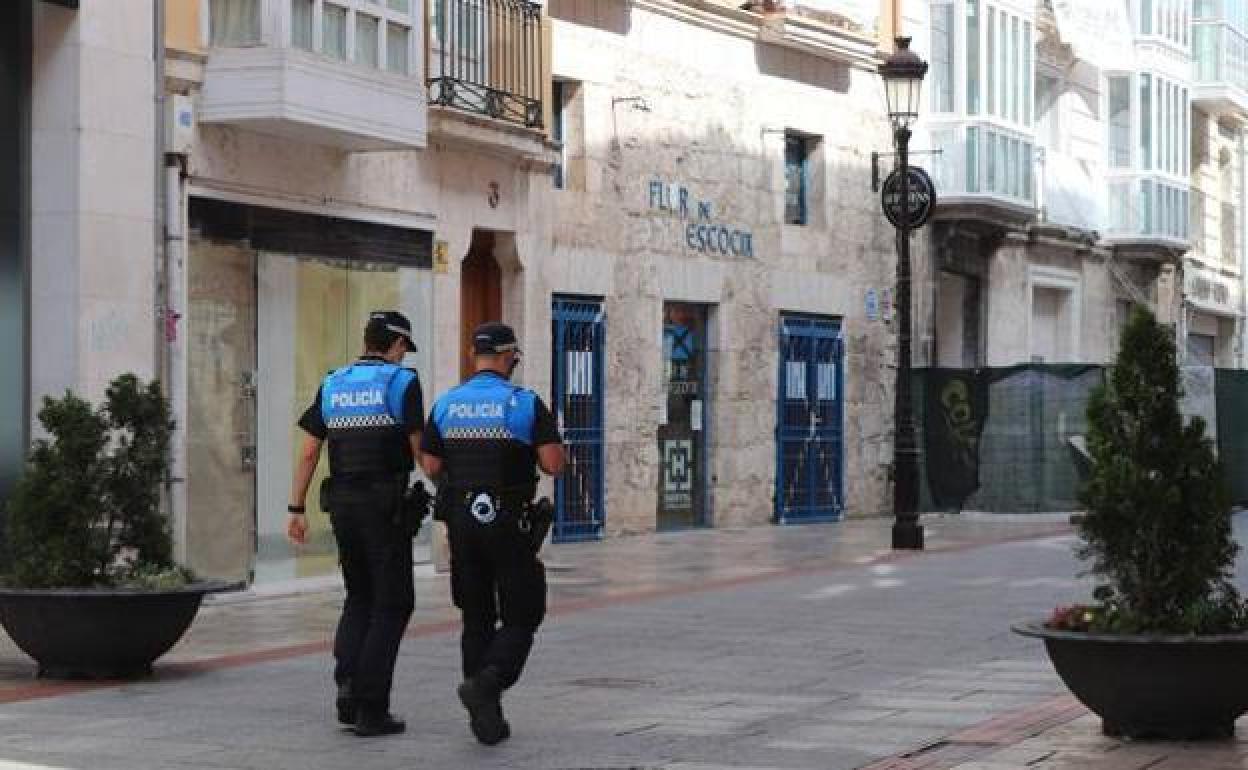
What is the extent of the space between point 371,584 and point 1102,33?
29905 mm

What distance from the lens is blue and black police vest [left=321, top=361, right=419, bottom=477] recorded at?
33.2ft

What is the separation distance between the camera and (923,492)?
30.6 metres

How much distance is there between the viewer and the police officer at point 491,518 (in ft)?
31.5

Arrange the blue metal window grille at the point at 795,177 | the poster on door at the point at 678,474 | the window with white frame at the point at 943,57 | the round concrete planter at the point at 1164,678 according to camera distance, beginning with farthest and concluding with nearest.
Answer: the window with white frame at the point at 943,57 → the blue metal window grille at the point at 795,177 → the poster on door at the point at 678,474 → the round concrete planter at the point at 1164,678

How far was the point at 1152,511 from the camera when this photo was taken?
9609mm

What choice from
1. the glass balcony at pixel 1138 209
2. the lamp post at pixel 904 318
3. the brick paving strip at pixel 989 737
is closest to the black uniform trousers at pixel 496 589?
the brick paving strip at pixel 989 737

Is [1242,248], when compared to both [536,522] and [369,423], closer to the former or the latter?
[369,423]

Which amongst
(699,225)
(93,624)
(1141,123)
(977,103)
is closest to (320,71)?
(93,624)

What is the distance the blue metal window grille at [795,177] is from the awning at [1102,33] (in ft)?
30.6

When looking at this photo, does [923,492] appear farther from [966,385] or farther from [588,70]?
[588,70]

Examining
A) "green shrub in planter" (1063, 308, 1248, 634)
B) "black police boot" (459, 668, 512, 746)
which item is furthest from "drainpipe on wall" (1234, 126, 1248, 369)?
"black police boot" (459, 668, 512, 746)

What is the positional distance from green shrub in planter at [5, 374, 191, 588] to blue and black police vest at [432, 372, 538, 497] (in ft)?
8.16

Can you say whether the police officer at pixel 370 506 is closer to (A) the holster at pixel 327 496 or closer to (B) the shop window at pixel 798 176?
(A) the holster at pixel 327 496

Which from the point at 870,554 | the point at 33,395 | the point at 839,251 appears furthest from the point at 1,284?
the point at 839,251
